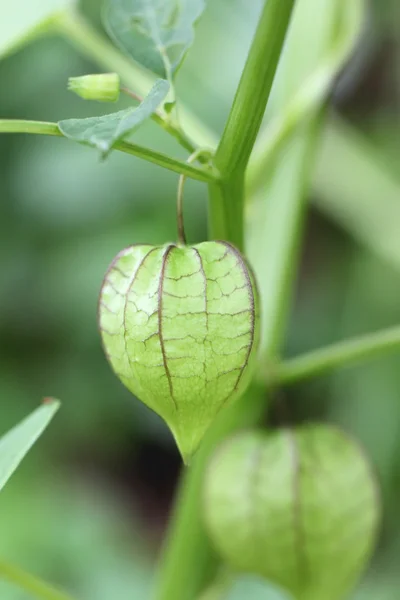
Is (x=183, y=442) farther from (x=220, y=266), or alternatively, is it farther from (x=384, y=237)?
(x=384, y=237)

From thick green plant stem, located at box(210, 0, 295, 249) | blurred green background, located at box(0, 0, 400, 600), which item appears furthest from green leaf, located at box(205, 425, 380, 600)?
blurred green background, located at box(0, 0, 400, 600)

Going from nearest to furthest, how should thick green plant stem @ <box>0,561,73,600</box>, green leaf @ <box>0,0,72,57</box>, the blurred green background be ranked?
thick green plant stem @ <box>0,561,73,600</box> < green leaf @ <box>0,0,72,57</box> < the blurred green background

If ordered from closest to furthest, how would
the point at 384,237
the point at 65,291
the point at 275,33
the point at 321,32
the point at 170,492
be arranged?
1. the point at 275,33
2. the point at 321,32
3. the point at 384,237
4. the point at 65,291
5. the point at 170,492

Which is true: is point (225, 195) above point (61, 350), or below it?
above

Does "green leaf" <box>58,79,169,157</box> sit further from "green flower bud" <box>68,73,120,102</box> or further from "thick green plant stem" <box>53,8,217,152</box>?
"thick green plant stem" <box>53,8,217,152</box>

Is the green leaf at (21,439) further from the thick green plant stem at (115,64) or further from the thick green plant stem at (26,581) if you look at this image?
Answer: the thick green plant stem at (115,64)

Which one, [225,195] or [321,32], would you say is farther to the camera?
[321,32]

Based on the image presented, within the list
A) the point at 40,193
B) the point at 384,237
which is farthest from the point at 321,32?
the point at 40,193

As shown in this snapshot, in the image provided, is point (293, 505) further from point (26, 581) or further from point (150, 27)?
point (150, 27)
